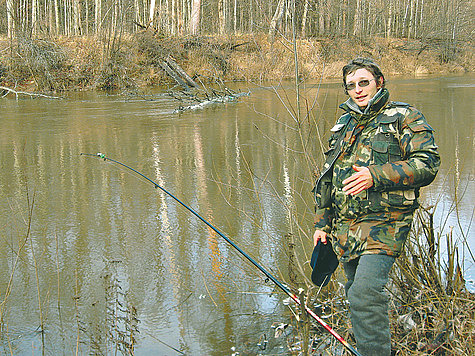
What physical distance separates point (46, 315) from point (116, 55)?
902 inches

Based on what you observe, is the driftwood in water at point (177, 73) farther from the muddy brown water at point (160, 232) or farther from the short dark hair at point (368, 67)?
the short dark hair at point (368, 67)

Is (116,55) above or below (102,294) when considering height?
above

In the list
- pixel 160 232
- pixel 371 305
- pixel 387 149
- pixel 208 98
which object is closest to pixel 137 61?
pixel 208 98

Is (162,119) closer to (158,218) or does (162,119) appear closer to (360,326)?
(158,218)

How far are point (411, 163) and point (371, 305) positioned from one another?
0.61m

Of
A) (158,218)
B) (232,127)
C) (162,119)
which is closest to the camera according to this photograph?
(158,218)

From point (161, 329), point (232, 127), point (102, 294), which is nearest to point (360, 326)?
point (161, 329)

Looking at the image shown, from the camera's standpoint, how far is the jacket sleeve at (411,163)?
232 centimetres

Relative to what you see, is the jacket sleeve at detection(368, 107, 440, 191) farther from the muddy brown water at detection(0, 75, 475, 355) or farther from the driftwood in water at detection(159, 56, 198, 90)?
the driftwood in water at detection(159, 56, 198, 90)

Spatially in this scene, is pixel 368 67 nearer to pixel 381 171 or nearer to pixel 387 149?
pixel 387 149

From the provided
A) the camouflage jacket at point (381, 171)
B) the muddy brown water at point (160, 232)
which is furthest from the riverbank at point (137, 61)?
the camouflage jacket at point (381, 171)

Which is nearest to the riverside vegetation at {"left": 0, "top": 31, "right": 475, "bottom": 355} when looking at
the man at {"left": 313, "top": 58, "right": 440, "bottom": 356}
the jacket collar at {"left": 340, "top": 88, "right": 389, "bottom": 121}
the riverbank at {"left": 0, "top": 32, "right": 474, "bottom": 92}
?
the riverbank at {"left": 0, "top": 32, "right": 474, "bottom": 92}

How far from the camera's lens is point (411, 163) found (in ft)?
7.66

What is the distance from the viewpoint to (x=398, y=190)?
2.39m
